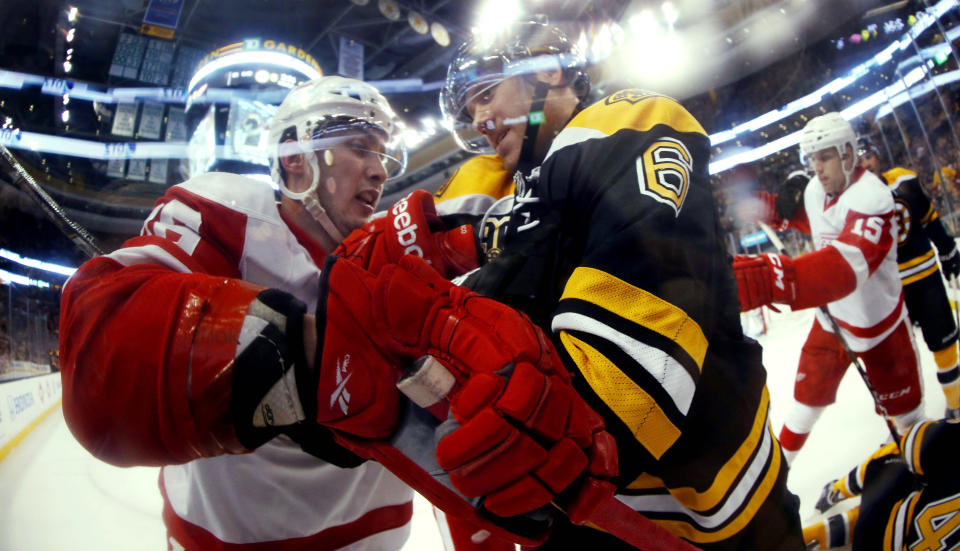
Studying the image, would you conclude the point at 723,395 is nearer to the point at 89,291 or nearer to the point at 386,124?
the point at 89,291

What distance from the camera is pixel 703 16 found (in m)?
1.30

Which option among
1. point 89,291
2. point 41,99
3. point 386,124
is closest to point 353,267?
point 89,291

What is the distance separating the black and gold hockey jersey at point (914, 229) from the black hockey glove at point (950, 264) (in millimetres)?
38

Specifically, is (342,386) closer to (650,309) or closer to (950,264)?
(650,309)

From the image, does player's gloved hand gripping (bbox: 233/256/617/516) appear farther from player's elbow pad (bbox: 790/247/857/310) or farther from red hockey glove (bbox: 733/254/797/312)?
player's elbow pad (bbox: 790/247/857/310)

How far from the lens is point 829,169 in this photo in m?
1.29

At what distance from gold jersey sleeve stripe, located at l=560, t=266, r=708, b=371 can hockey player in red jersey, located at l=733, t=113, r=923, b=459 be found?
83cm

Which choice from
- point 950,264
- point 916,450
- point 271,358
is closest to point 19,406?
point 271,358

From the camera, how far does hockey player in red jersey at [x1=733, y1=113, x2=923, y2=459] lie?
1.29 meters

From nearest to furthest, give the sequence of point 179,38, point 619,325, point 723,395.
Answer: point 619,325
point 723,395
point 179,38

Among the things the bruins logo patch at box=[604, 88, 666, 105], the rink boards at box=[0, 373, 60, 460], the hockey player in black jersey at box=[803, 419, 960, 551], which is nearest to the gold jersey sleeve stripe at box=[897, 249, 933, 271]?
the hockey player in black jersey at box=[803, 419, 960, 551]

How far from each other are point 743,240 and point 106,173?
1.58m

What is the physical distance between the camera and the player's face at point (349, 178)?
121cm

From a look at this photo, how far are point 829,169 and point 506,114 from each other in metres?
0.98
